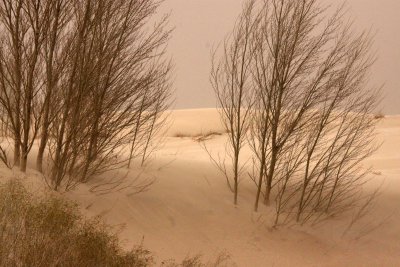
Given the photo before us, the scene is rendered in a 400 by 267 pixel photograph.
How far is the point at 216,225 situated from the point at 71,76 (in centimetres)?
278

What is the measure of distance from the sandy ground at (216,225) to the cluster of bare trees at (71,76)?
450 millimetres

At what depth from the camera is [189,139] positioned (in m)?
21.3

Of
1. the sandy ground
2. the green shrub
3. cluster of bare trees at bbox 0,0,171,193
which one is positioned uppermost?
cluster of bare trees at bbox 0,0,171,193

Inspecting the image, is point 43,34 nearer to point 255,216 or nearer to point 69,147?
point 69,147

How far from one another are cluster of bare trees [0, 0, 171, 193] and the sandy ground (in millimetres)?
450

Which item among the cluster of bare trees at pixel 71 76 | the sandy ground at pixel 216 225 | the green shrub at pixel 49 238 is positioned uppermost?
the cluster of bare trees at pixel 71 76

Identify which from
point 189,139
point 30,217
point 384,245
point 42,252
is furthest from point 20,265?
point 189,139

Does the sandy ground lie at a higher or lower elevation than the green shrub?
lower

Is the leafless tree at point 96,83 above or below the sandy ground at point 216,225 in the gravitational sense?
above

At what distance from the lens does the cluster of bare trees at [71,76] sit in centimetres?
595

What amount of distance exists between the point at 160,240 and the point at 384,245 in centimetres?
366

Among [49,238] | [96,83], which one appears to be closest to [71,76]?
[96,83]

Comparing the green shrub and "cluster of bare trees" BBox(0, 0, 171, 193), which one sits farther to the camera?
"cluster of bare trees" BBox(0, 0, 171, 193)

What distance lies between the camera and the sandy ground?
6.02 m
